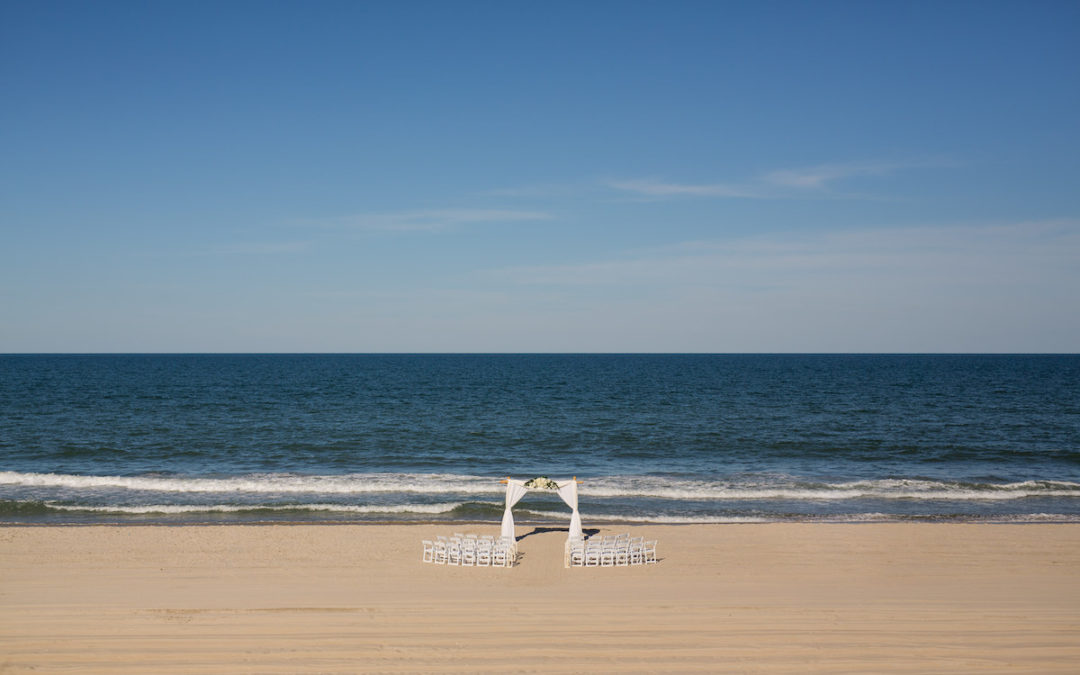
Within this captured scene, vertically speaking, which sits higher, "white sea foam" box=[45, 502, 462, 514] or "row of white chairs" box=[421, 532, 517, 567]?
"row of white chairs" box=[421, 532, 517, 567]

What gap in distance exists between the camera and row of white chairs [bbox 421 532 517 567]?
1631 cm

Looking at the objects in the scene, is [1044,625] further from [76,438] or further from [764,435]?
[76,438]

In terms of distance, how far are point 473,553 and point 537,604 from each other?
3313 millimetres

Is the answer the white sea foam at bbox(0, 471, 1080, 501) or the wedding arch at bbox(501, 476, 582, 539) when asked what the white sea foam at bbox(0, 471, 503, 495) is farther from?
the wedding arch at bbox(501, 476, 582, 539)

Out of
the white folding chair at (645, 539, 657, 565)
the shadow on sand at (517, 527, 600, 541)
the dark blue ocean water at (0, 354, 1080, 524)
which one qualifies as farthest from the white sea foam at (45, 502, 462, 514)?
the white folding chair at (645, 539, 657, 565)

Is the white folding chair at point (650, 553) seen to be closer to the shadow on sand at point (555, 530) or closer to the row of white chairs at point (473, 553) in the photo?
the shadow on sand at point (555, 530)

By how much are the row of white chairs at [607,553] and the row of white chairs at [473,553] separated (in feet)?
4.49

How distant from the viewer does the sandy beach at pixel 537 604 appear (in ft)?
35.0

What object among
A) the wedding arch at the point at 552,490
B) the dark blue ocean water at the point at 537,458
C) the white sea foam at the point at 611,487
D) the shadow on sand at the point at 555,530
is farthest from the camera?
the white sea foam at the point at 611,487

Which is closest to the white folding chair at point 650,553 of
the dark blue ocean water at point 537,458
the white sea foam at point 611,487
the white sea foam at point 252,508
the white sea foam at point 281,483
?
the dark blue ocean water at point 537,458

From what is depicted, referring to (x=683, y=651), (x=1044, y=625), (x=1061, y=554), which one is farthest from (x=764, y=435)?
(x=683, y=651)

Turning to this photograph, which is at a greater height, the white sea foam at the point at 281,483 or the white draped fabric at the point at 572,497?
the white draped fabric at the point at 572,497

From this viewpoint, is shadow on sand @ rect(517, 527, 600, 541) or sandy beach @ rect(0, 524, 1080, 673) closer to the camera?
sandy beach @ rect(0, 524, 1080, 673)

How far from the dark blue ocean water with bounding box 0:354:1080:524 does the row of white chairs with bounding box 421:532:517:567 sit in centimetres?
569
